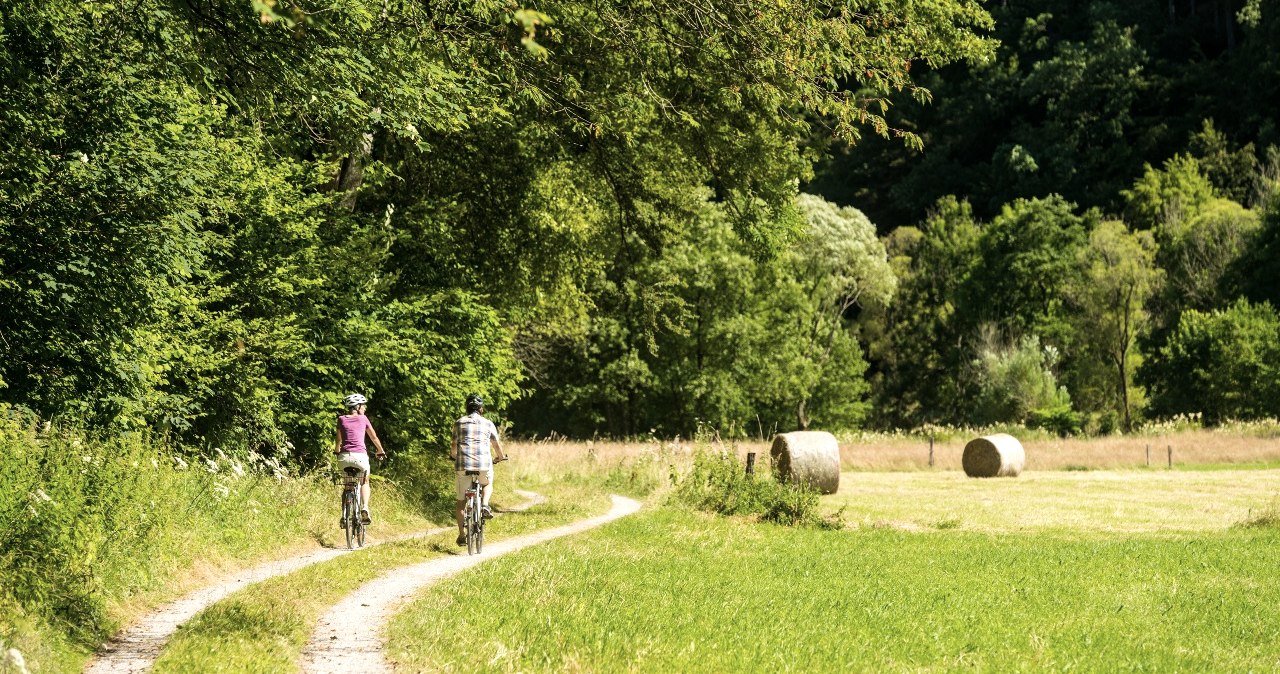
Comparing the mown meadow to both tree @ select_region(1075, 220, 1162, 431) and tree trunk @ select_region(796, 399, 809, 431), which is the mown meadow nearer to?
tree trunk @ select_region(796, 399, 809, 431)

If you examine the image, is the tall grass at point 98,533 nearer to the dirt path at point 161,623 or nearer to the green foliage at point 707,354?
the dirt path at point 161,623

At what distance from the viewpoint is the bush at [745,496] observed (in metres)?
21.0

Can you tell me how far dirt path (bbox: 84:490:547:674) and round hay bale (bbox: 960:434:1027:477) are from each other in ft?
93.1

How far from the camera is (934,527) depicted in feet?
70.7

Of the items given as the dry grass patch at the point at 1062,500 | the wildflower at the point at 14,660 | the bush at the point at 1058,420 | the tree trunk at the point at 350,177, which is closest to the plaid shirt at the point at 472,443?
the tree trunk at the point at 350,177

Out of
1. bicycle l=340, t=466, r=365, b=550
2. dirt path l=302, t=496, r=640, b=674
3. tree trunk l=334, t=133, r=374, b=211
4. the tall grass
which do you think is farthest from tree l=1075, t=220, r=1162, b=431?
the tall grass

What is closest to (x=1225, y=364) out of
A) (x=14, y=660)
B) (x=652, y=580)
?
(x=652, y=580)

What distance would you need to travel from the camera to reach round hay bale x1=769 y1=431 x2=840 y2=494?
29078 millimetres

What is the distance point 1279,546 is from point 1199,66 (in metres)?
76.7

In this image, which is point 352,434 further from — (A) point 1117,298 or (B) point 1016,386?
(A) point 1117,298

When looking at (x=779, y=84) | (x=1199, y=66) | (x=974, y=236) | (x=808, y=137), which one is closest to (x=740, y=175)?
(x=808, y=137)

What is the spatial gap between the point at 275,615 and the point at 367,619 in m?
0.77

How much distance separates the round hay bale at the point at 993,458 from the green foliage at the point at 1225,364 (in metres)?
21.2

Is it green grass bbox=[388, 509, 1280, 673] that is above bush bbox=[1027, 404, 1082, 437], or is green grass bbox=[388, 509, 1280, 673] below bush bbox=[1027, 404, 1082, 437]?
below
